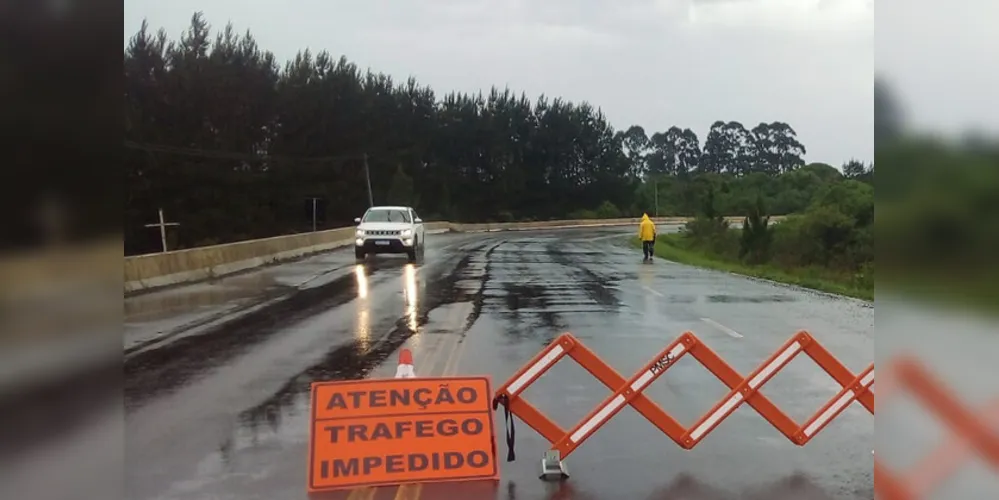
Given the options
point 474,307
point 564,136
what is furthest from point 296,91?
point 474,307

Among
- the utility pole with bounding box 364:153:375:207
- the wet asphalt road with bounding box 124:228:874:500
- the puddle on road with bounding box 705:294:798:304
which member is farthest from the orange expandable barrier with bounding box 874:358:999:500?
the utility pole with bounding box 364:153:375:207

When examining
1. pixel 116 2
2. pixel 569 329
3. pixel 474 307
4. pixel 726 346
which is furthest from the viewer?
pixel 474 307

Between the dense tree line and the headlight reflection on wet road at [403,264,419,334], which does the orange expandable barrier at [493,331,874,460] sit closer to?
the headlight reflection on wet road at [403,264,419,334]

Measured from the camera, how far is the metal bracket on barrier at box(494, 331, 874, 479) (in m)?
5.87

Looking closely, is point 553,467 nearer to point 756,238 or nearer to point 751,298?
point 751,298

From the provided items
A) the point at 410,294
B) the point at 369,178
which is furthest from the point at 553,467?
the point at 369,178

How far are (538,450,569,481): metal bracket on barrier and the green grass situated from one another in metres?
7.48

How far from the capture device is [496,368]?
9.77 metres

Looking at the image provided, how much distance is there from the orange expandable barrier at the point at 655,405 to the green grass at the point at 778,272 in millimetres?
6214

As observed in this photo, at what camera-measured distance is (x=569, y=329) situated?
13352 millimetres

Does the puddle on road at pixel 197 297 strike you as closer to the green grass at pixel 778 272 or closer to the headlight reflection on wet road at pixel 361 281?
the headlight reflection on wet road at pixel 361 281

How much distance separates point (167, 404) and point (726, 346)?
6.81 metres

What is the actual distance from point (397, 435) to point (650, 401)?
1778 mm

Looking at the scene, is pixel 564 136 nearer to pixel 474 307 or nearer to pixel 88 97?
pixel 474 307
